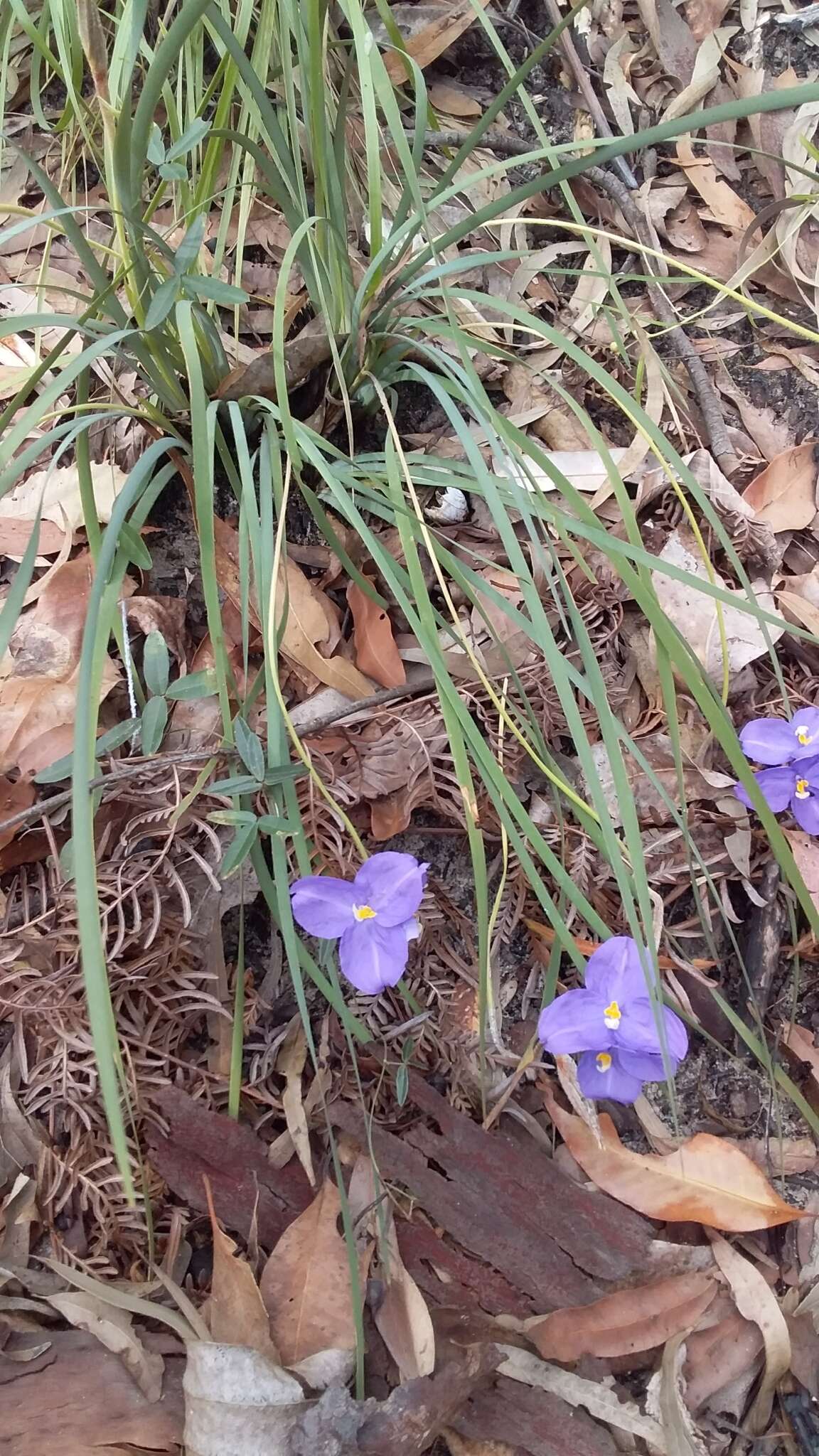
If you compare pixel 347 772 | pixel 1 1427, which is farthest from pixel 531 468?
pixel 1 1427

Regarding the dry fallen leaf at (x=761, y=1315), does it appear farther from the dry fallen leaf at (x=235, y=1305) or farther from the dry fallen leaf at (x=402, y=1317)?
the dry fallen leaf at (x=235, y=1305)

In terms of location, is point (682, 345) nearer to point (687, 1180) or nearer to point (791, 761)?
point (791, 761)

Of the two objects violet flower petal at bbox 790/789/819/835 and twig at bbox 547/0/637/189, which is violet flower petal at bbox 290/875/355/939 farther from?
twig at bbox 547/0/637/189

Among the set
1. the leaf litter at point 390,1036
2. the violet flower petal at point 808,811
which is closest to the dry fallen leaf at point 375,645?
the leaf litter at point 390,1036

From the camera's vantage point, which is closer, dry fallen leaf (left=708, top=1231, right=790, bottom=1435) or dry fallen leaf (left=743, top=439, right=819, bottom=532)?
dry fallen leaf (left=708, top=1231, right=790, bottom=1435)

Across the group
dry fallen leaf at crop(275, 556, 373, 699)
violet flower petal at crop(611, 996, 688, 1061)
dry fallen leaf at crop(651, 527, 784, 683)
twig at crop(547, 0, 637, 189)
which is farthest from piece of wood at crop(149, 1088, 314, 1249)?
twig at crop(547, 0, 637, 189)

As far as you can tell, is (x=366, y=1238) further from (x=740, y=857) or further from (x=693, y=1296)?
(x=740, y=857)

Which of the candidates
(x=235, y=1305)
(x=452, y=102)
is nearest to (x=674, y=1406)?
(x=235, y=1305)
